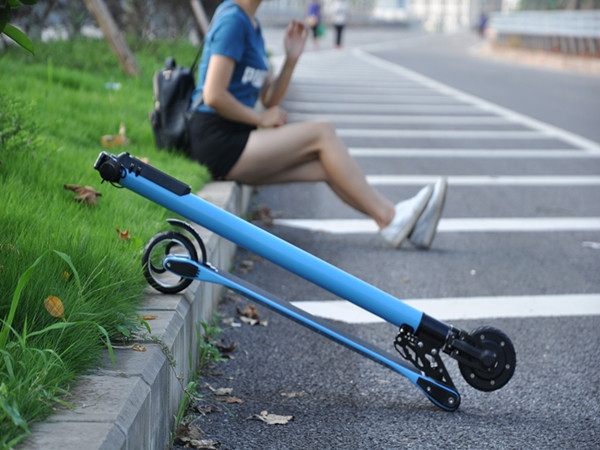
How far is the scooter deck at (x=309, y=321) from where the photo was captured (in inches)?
120

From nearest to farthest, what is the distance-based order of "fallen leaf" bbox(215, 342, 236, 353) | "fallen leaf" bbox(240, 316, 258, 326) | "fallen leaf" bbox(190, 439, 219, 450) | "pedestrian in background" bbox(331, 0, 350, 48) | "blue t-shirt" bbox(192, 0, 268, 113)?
"fallen leaf" bbox(190, 439, 219, 450), "fallen leaf" bbox(215, 342, 236, 353), "fallen leaf" bbox(240, 316, 258, 326), "blue t-shirt" bbox(192, 0, 268, 113), "pedestrian in background" bbox(331, 0, 350, 48)

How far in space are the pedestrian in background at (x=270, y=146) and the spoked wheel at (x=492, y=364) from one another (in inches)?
85.1

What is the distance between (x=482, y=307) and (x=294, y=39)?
1799mm

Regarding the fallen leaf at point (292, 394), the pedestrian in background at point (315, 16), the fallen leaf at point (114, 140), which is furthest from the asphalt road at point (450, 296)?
the pedestrian in background at point (315, 16)

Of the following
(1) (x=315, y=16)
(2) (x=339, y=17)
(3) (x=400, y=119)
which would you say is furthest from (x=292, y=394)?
(2) (x=339, y=17)

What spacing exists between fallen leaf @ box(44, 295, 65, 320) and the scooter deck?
23.2 inches

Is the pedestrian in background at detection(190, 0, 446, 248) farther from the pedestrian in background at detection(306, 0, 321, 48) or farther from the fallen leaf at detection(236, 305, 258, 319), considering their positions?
the pedestrian in background at detection(306, 0, 321, 48)

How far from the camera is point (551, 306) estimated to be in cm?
431

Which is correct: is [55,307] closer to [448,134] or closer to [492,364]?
[492,364]

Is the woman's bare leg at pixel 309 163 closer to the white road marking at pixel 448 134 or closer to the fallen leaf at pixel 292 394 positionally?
the fallen leaf at pixel 292 394

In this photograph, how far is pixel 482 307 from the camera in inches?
168

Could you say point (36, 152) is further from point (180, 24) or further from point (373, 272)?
point (180, 24)

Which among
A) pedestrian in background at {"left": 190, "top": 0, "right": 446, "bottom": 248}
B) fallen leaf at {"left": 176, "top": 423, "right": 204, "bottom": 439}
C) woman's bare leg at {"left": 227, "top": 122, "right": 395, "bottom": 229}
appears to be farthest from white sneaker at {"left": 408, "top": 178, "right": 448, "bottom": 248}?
fallen leaf at {"left": 176, "top": 423, "right": 204, "bottom": 439}

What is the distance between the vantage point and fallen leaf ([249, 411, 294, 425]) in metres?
2.96
